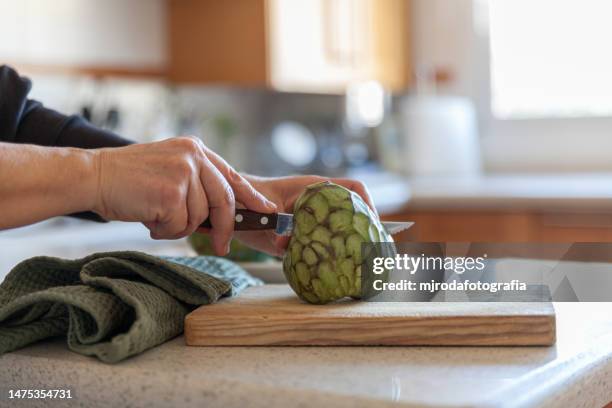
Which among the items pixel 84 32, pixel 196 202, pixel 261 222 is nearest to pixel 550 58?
pixel 84 32

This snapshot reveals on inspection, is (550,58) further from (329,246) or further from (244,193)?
(329,246)

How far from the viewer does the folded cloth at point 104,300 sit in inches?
31.5

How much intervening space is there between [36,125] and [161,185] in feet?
1.42

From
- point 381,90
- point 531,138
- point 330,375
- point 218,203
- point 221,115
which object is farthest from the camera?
point 381,90

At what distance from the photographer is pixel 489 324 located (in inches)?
32.0

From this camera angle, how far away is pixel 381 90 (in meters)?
3.92

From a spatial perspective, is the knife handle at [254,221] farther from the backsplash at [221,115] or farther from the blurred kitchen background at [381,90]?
the backsplash at [221,115]

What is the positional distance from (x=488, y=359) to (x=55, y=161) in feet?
1.45

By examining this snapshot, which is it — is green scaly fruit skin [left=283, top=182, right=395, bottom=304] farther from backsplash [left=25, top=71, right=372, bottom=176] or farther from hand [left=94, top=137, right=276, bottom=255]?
backsplash [left=25, top=71, right=372, bottom=176]

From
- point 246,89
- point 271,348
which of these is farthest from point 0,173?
point 246,89

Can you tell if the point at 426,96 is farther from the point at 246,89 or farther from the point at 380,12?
the point at 246,89

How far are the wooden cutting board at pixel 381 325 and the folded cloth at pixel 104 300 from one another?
0.13ft

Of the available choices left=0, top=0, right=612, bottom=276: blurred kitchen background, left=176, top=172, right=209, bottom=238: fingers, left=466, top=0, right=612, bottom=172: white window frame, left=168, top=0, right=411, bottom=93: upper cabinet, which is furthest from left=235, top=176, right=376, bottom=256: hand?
left=466, top=0, right=612, bottom=172: white window frame

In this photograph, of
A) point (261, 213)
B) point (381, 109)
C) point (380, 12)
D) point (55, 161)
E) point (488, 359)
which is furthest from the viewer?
point (381, 109)
